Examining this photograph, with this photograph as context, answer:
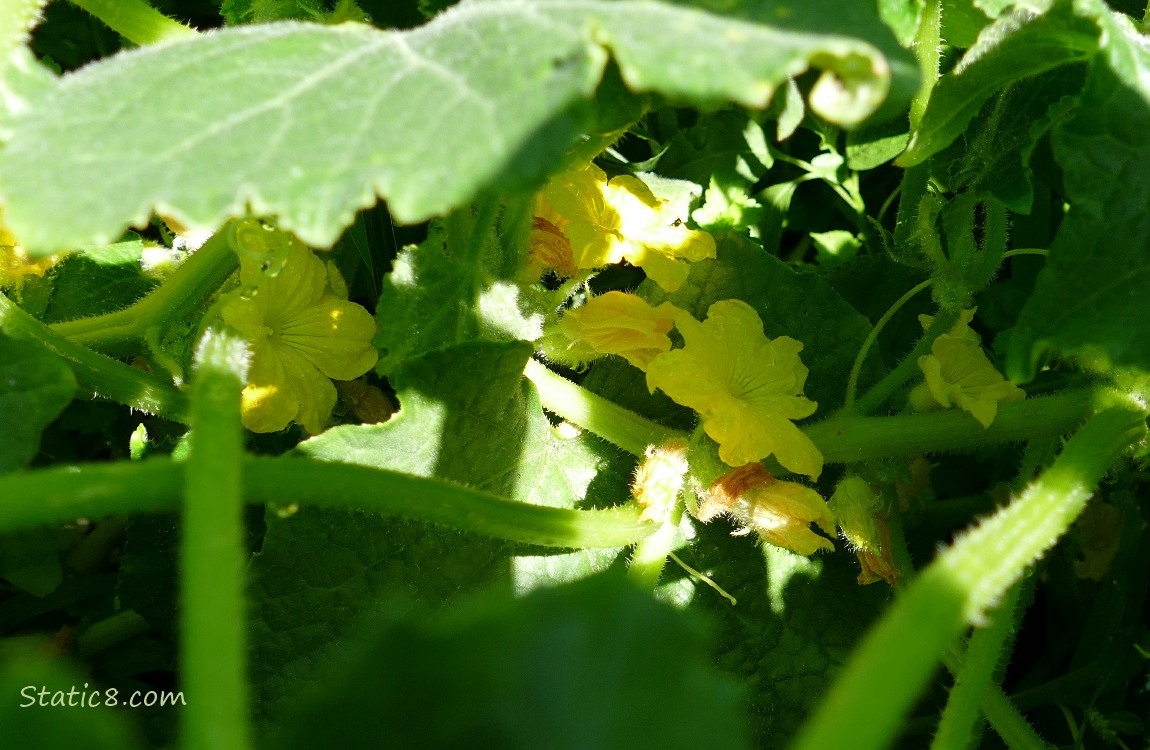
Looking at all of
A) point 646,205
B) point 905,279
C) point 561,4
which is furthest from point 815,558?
point 561,4

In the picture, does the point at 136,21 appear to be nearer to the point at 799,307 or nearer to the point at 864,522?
the point at 799,307

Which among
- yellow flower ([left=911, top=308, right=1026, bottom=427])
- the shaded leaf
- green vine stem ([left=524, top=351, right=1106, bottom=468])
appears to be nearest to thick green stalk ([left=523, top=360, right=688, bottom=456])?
green vine stem ([left=524, top=351, right=1106, bottom=468])

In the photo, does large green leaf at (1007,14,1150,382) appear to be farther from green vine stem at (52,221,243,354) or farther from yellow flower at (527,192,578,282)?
green vine stem at (52,221,243,354)

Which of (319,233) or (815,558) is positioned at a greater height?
(319,233)

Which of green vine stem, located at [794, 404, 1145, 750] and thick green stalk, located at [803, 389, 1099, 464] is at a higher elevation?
green vine stem, located at [794, 404, 1145, 750]

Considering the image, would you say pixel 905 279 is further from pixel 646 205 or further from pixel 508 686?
pixel 508 686

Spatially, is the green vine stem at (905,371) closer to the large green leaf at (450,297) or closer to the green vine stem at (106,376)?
the large green leaf at (450,297)
